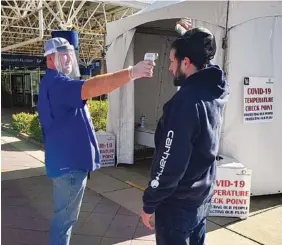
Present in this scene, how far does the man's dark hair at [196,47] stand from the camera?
200cm

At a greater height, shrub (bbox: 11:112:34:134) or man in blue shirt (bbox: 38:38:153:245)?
man in blue shirt (bbox: 38:38:153:245)

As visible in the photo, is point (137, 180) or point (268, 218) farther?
point (137, 180)

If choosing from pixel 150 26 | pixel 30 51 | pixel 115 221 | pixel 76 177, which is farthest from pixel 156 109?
pixel 30 51

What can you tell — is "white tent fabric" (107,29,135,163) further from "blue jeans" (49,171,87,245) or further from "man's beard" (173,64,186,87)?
"man's beard" (173,64,186,87)

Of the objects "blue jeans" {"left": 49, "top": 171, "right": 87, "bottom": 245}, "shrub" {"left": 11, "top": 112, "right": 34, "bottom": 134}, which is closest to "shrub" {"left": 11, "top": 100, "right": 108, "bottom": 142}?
"shrub" {"left": 11, "top": 112, "right": 34, "bottom": 134}

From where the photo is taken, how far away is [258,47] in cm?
467

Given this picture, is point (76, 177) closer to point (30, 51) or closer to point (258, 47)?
point (258, 47)

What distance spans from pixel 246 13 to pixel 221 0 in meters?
0.36

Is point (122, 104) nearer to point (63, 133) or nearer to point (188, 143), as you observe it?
point (63, 133)

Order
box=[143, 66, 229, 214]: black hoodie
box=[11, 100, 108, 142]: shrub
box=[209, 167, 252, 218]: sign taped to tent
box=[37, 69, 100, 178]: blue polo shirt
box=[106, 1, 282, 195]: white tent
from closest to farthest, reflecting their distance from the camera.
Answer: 1. box=[143, 66, 229, 214]: black hoodie
2. box=[37, 69, 100, 178]: blue polo shirt
3. box=[209, 167, 252, 218]: sign taped to tent
4. box=[106, 1, 282, 195]: white tent
5. box=[11, 100, 108, 142]: shrub

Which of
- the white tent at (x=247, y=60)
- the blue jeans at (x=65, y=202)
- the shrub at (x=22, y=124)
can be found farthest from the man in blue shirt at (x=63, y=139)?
the shrub at (x=22, y=124)

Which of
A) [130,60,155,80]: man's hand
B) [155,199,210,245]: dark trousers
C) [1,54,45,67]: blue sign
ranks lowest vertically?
[155,199,210,245]: dark trousers

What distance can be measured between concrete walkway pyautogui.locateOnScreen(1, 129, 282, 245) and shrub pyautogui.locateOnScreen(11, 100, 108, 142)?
2729mm

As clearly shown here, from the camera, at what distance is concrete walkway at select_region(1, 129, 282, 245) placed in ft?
12.3
